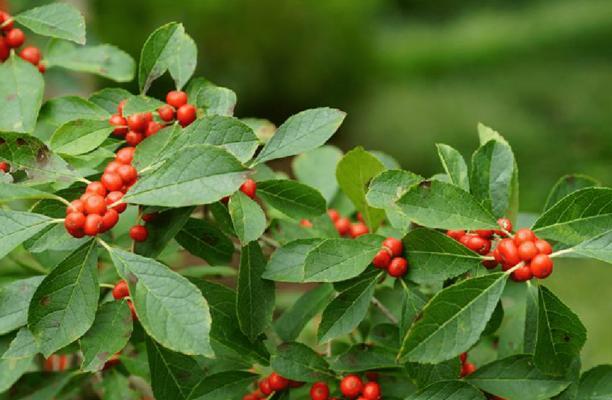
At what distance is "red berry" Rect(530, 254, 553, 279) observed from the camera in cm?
79

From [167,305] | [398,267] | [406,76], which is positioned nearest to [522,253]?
[398,267]

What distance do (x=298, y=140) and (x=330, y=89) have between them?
20.8ft

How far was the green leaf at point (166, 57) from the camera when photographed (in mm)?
979

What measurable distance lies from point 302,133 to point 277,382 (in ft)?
1.01

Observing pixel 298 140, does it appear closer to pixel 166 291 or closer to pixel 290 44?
pixel 166 291

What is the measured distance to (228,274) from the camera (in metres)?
1.26

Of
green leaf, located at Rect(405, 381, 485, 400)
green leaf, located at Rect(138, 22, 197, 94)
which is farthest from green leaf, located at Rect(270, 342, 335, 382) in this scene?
green leaf, located at Rect(138, 22, 197, 94)

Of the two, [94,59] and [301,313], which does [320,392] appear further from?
[94,59]

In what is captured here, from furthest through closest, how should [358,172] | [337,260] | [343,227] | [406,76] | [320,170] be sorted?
[406,76]
[320,170]
[343,227]
[358,172]
[337,260]

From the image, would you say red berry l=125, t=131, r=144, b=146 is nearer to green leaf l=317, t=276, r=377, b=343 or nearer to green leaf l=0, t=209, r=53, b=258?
green leaf l=0, t=209, r=53, b=258

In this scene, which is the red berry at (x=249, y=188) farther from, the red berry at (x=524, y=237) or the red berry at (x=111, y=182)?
the red berry at (x=524, y=237)

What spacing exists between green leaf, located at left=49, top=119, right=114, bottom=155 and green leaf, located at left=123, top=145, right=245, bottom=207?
0.47ft

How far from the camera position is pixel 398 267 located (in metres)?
0.88

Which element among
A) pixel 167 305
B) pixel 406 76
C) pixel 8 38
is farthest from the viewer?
pixel 406 76
